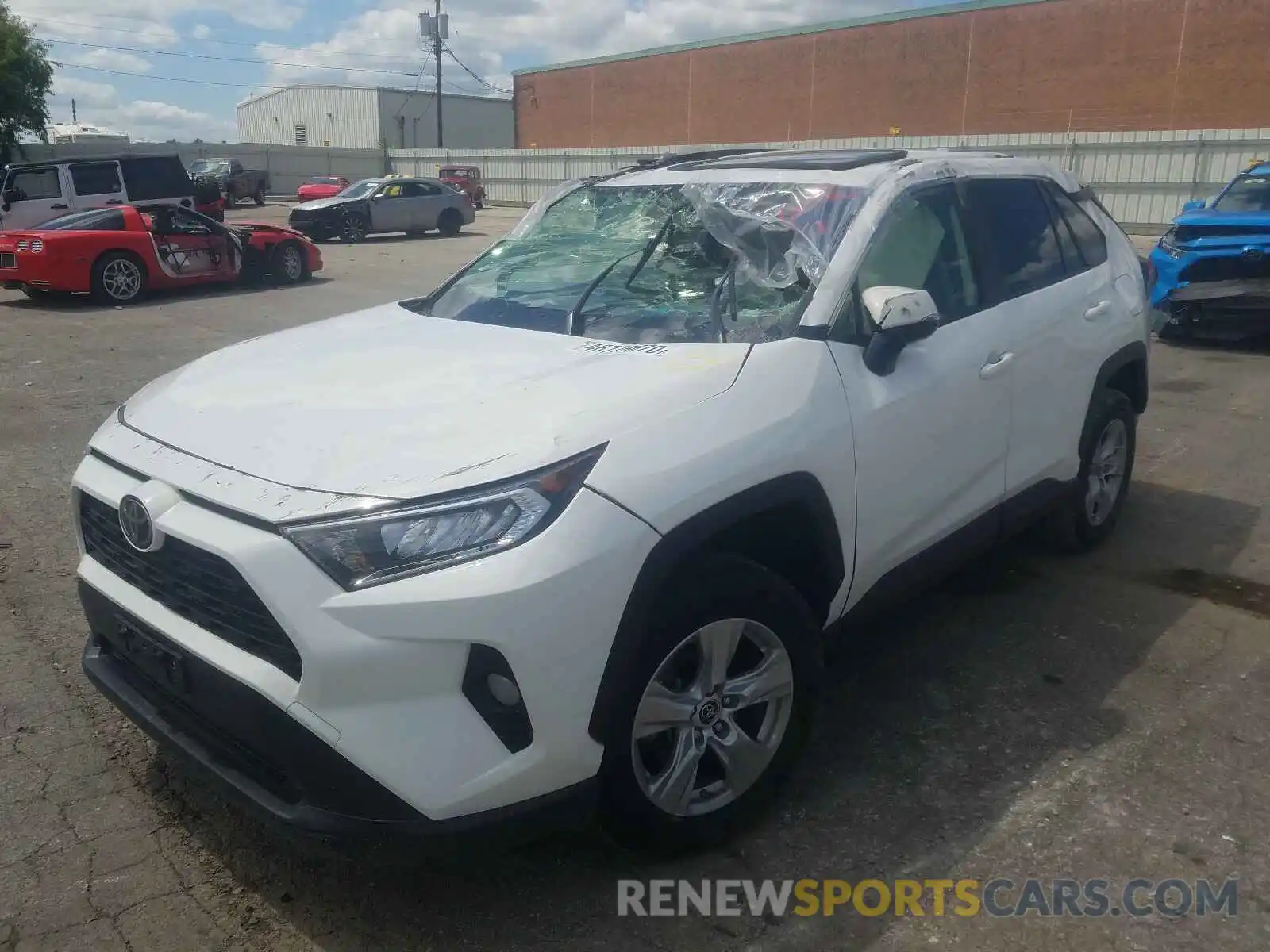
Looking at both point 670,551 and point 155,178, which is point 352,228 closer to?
point 155,178

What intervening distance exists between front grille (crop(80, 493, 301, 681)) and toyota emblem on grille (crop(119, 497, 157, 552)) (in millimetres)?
26

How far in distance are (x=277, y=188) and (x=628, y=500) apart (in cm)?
4883

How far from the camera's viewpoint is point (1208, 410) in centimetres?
765

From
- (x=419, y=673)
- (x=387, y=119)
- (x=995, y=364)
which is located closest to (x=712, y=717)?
(x=419, y=673)

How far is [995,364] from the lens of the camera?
360 centimetres

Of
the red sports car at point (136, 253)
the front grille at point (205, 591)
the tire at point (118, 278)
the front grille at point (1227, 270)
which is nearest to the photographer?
the front grille at point (205, 591)

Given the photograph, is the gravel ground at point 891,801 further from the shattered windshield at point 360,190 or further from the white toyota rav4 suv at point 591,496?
the shattered windshield at point 360,190

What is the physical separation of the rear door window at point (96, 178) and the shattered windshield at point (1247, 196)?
17.3 meters

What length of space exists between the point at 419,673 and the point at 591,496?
0.52 m

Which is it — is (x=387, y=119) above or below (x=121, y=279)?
above

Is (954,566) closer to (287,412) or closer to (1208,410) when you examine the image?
(287,412)

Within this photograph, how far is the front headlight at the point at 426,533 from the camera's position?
2154mm

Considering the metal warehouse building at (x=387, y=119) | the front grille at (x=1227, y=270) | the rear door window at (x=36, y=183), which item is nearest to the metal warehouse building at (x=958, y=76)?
the metal warehouse building at (x=387, y=119)

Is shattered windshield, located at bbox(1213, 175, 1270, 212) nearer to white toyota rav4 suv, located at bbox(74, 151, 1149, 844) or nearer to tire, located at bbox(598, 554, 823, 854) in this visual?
white toyota rav4 suv, located at bbox(74, 151, 1149, 844)
